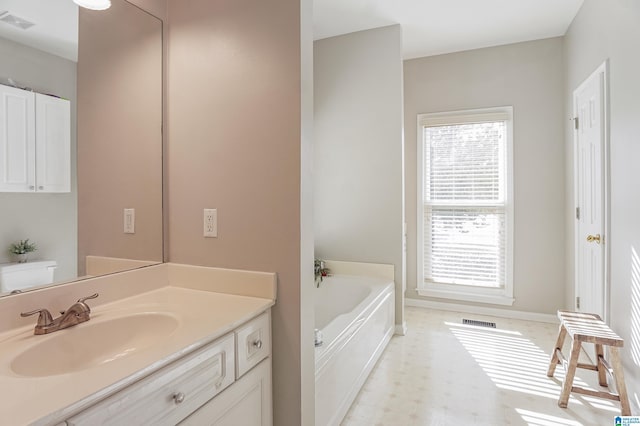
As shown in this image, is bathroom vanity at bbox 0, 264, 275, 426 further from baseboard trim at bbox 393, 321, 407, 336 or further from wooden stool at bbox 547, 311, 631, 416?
baseboard trim at bbox 393, 321, 407, 336

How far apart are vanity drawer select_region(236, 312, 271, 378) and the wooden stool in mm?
1865

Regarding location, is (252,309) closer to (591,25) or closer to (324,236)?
(324,236)

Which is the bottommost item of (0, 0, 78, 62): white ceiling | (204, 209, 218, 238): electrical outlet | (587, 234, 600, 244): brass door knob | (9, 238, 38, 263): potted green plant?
(587, 234, 600, 244): brass door knob

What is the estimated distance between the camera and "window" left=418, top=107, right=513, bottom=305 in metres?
3.67

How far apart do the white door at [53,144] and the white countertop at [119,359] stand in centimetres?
47

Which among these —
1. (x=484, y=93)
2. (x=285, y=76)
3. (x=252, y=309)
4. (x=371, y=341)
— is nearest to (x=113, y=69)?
(x=285, y=76)

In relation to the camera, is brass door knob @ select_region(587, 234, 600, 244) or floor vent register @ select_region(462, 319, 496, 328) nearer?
brass door knob @ select_region(587, 234, 600, 244)

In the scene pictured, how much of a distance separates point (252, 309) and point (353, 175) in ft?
7.59

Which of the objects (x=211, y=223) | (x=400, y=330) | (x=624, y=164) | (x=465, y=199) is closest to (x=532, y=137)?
(x=465, y=199)

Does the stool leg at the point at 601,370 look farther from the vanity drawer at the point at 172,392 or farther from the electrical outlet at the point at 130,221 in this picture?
the electrical outlet at the point at 130,221

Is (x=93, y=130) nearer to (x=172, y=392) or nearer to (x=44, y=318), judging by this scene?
(x=44, y=318)

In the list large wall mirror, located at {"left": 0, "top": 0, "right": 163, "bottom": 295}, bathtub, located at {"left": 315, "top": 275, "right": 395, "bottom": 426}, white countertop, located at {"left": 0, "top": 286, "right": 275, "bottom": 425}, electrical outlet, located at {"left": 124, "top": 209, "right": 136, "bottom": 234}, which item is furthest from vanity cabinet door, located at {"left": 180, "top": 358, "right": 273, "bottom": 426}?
electrical outlet, located at {"left": 124, "top": 209, "right": 136, "bottom": 234}

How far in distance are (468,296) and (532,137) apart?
1.76m

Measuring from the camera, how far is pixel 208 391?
1.03m
